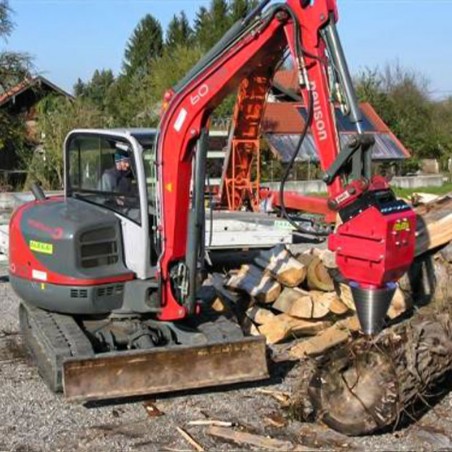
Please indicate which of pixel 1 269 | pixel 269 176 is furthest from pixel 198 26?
pixel 1 269

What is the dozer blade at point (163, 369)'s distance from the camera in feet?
19.9

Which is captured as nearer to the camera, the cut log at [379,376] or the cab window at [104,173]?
the cut log at [379,376]

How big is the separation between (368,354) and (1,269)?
8921 mm

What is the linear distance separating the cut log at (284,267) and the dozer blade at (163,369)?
6.98 ft

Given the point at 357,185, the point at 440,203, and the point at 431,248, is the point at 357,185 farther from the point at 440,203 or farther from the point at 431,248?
the point at 440,203

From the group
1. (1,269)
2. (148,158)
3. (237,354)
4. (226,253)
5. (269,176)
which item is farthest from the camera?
(269,176)

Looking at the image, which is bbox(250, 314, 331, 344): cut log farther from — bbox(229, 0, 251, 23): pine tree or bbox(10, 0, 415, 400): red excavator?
bbox(229, 0, 251, 23): pine tree

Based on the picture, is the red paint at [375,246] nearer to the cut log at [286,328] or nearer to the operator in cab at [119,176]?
the operator in cab at [119,176]

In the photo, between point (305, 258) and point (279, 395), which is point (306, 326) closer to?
point (305, 258)

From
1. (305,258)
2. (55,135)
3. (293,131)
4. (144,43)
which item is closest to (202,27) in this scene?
(144,43)

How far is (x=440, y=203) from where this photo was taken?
9016 mm

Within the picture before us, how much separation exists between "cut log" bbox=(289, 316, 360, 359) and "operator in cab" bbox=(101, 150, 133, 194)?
2.21m

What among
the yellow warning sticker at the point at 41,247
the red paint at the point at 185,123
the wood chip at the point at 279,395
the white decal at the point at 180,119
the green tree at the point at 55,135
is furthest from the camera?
the green tree at the point at 55,135

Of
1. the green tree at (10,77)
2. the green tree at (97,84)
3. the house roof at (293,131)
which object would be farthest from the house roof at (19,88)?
the green tree at (97,84)
